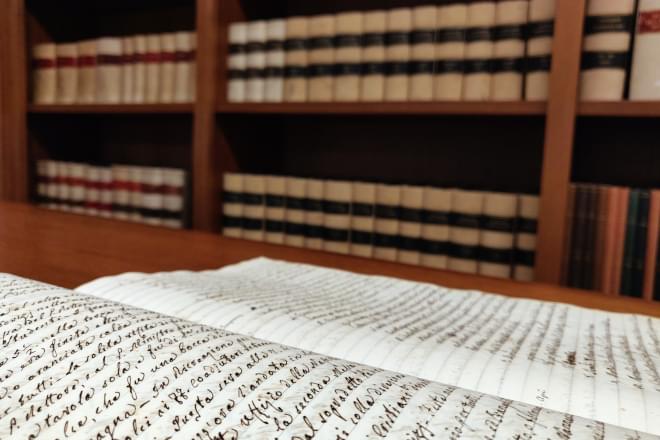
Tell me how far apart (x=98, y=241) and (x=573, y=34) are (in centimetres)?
84

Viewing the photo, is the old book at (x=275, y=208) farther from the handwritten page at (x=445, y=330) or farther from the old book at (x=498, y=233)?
the handwritten page at (x=445, y=330)

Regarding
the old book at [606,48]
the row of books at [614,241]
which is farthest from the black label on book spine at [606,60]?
the row of books at [614,241]

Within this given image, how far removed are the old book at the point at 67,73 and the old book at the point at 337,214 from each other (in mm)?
902

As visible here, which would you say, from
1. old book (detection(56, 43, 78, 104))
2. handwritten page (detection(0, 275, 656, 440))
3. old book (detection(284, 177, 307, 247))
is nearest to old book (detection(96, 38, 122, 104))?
old book (detection(56, 43, 78, 104))

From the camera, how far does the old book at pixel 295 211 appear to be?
4.29 feet

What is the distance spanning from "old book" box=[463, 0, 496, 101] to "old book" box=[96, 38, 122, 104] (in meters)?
0.98

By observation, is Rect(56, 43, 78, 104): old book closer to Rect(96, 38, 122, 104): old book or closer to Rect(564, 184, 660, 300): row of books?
Rect(96, 38, 122, 104): old book

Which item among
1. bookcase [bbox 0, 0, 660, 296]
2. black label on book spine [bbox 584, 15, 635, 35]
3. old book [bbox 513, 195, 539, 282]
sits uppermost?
black label on book spine [bbox 584, 15, 635, 35]

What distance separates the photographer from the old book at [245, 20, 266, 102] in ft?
4.39

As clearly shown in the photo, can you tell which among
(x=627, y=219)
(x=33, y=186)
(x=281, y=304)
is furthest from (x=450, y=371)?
(x=33, y=186)

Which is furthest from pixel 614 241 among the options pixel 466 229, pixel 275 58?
pixel 275 58

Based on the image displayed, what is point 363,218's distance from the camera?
4.07 ft

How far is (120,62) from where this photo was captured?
1.59 metres

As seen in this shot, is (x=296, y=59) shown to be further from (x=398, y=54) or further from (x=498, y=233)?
(x=498, y=233)
